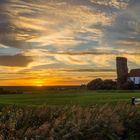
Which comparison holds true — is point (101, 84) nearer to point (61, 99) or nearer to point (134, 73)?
point (134, 73)

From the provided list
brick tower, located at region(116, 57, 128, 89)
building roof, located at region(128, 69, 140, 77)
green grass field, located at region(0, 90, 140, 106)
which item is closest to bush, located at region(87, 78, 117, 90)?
brick tower, located at region(116, 57, 128, 89)

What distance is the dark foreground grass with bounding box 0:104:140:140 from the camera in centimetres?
1434

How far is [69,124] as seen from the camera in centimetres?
1502

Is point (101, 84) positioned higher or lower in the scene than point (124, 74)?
lower

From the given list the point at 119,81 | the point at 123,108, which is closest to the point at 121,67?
the point at 119,81

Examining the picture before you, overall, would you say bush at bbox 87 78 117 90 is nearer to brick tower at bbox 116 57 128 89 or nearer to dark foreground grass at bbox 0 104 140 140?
brick tower at bbox 116 57 128 89

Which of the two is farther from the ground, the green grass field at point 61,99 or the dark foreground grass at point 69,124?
the green grass field at point 61,99

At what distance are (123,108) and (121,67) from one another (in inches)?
3516

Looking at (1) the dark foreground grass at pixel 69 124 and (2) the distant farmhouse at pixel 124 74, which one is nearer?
(1) the dark foreground grass at pixel 69 124

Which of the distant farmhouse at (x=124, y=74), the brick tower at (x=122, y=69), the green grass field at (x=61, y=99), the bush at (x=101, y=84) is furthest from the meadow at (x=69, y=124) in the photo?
the brick tower at (x=122, y=69)

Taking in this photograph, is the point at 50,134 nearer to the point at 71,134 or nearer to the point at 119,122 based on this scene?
the point at 71,134

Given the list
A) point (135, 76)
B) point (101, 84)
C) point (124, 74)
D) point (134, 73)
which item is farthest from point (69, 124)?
point (134, 73)

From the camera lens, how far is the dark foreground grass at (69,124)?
1434 centimetres

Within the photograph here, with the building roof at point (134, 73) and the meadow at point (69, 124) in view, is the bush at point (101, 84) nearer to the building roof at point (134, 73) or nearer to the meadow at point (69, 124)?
the building roof at point (134, 73)
